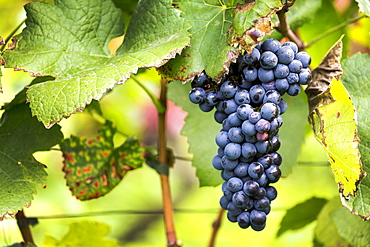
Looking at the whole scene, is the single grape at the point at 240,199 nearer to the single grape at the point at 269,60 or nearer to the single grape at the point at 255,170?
the single grape at the point at 255,170

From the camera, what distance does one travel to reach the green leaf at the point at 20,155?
0.76 meters

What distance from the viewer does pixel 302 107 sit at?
1.01m

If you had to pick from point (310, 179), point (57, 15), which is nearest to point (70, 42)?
point (57, 15)

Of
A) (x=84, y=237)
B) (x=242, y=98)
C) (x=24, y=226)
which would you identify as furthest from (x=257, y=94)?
(x=84, y=237)

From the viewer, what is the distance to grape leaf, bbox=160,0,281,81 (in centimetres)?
68

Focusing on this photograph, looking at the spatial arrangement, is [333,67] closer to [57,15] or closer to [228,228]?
[57,15]

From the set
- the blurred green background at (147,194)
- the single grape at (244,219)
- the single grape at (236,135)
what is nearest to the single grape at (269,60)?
the single grape at (236,135)

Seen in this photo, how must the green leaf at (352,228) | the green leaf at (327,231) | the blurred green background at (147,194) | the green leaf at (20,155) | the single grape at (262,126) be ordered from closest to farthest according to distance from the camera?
the single grape at (262,126) < the green leaf at (20,155) < the green leaf at (352,228) < the green leaf at (327,231) < the blurred green background at (147,194)

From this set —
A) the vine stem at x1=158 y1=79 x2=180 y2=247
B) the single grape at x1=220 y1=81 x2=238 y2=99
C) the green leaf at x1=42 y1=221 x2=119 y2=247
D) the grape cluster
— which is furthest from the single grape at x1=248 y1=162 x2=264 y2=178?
the green leaf at x1=42 y1=221 x2=119 y2=247

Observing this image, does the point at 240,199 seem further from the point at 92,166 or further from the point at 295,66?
the point at 92,166

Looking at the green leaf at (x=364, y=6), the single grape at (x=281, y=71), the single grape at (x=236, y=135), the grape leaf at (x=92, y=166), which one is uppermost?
the green leaf at (x=364, y=6)

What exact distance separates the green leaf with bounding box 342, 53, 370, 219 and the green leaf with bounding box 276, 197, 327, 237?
1.61 feet

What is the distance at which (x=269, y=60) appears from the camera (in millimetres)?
652

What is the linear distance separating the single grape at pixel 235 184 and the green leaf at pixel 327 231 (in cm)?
54
